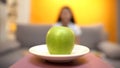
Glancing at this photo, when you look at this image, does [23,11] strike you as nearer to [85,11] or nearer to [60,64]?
[85,11]

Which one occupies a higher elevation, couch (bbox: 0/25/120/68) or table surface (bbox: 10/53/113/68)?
→ table surface (bbox: 10/53/113/68)

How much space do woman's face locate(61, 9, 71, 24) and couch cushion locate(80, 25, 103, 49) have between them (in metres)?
0.37

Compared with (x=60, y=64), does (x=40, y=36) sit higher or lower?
lower

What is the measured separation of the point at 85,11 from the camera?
122 inches

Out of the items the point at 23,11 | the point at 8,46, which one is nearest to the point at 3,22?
the point at 23,11

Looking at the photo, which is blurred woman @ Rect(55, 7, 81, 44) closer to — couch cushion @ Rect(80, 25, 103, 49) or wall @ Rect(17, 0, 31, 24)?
couch cushion @ Rect(80, 25, 103, 49)

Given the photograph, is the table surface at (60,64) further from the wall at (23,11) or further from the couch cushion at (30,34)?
the wall at (23,11)

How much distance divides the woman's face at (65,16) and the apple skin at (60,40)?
64.3 inches

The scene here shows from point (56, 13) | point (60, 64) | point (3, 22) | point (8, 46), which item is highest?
point (60, 64)

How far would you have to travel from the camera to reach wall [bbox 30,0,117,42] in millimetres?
3066

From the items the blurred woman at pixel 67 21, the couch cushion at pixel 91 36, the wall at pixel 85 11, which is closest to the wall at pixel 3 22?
the wall at pixel 85 11

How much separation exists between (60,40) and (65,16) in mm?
1687

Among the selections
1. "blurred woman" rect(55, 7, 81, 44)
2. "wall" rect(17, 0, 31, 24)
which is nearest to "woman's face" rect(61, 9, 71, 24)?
"blurred woman" rect(55, 7, 81, 44)

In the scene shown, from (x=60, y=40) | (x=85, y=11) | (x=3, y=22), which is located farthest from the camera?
(x=85, y=11)
